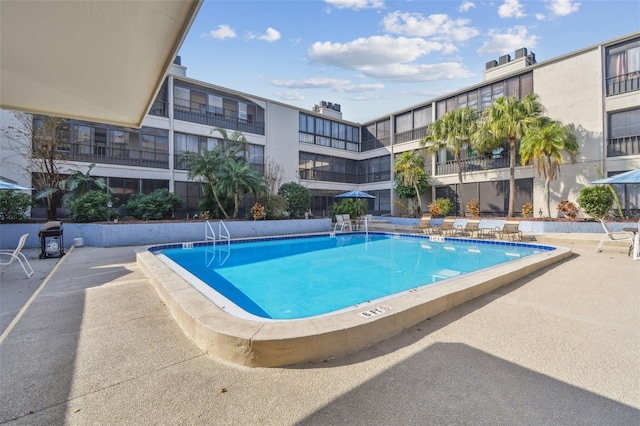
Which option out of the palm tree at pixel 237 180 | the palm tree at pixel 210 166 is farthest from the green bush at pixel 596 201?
the palm tree at pixel 210 166

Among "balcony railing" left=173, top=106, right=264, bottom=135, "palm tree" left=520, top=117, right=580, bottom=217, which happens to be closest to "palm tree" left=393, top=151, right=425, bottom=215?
"palm tree" left=520, top=117, right=580, bottom=217

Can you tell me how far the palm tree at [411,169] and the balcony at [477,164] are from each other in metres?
1.65

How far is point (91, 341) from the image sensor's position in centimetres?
322

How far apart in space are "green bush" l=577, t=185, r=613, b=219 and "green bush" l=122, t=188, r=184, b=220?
766 inches

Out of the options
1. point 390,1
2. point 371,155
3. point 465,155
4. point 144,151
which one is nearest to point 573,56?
point 465,155

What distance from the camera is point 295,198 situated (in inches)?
667

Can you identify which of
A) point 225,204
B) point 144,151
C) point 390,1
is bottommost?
point 225,204

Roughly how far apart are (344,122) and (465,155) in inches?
414

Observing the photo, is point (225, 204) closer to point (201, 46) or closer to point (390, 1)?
point (201, 46)

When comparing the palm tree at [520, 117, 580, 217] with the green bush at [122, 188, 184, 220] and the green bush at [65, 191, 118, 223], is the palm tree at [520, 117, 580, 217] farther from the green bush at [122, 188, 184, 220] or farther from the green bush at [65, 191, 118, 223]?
the green bush at [65, 191, 118, 223]

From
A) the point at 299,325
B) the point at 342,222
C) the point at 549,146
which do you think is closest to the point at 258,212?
the point at 342,222

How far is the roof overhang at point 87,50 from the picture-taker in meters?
2.71

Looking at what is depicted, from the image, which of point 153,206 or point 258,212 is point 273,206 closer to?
point 258,212

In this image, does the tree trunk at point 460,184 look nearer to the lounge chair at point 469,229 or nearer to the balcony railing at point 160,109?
the lounge chair at point 469,229
